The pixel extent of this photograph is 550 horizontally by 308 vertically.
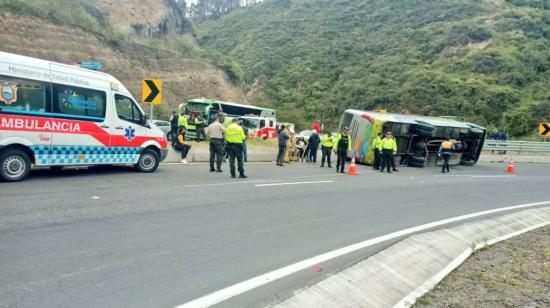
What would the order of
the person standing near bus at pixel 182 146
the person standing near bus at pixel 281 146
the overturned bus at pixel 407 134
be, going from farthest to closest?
the overturned bus at pixel 407 134 → the person standing near bus at pixel 281 146 → the person standing near bus at pixel 182 146

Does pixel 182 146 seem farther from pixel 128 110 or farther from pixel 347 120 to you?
pixel 347 120

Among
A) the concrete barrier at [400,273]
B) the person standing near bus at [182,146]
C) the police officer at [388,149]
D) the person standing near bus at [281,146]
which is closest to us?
the concrete barrier at [400,273]

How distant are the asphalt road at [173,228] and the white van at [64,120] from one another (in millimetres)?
520

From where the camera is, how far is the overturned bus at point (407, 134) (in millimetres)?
21656

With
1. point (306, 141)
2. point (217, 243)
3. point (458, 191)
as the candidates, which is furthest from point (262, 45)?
point (217, 243)

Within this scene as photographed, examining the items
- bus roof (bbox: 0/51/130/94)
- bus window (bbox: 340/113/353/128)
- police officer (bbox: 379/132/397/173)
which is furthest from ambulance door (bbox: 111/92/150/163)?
bus window (bbox: 340/113/353/128)

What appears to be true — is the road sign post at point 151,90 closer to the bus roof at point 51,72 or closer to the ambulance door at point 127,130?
the ambulance door at point 127,130

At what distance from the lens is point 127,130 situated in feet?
41.4

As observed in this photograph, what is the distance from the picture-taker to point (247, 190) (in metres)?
11.1

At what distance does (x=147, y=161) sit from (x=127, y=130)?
3.80 feet

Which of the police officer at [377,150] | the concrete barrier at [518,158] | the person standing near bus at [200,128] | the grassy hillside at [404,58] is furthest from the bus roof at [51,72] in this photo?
the grassy hillside at [404,58]

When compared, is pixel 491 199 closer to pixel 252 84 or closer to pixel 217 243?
pixel 217 243

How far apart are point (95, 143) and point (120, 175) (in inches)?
43.3

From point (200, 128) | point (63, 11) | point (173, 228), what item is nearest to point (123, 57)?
point (63, 11)
